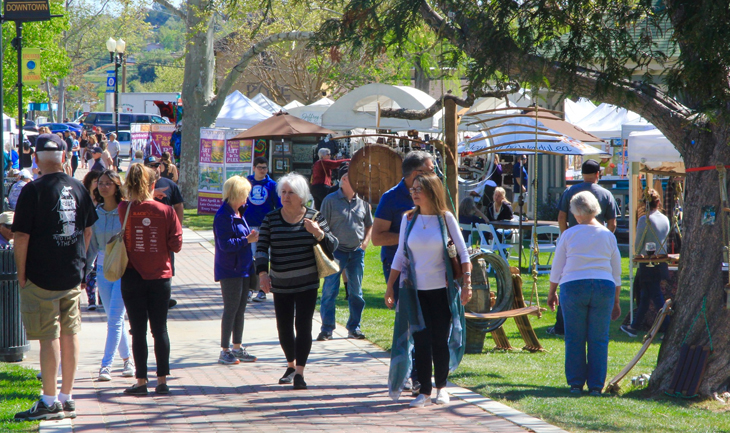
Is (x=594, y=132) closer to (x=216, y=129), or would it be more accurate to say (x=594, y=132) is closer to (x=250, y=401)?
(x=216, y=129)

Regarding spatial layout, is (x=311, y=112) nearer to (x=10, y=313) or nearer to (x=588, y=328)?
(x=10, y=313)

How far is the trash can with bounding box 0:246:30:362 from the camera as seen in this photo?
23.4ft

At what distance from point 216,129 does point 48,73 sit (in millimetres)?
16290

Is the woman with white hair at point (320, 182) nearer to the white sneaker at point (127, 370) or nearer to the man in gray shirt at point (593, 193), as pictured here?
the man in gray shirt at point (593, 193)

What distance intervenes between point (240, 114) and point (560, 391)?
53.4 feet

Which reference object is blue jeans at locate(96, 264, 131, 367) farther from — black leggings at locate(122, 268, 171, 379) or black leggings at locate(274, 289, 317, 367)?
black leggings at locate(274, 289, 317, 367)

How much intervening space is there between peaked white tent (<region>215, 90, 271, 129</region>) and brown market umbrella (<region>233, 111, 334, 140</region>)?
321 cm

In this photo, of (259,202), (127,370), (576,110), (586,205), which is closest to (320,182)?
(259,202)

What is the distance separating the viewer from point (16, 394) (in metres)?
6.18

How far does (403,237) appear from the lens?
599 cm

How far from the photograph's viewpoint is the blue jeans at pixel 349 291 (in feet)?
27.6

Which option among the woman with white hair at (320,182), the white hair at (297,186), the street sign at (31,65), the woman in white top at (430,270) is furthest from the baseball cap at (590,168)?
the street sign at (31,65)

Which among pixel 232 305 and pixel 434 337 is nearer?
pixel 434 337

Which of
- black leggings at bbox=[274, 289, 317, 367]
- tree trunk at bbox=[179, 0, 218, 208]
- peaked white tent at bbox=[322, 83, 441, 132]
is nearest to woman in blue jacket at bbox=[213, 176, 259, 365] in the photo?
black leggings at bbox=[274, 289, 317, 367]
